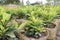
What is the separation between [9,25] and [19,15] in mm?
1811

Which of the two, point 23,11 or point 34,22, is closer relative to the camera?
point 34,22

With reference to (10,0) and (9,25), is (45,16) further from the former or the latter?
(10,0)

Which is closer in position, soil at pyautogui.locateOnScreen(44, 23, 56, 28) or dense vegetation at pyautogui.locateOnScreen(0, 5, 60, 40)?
dense vegetation at pyautogui.locateOnScreen(0, 5, 60, 40)

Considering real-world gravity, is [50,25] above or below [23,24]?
below

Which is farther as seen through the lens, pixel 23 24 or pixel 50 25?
pixel 50 25

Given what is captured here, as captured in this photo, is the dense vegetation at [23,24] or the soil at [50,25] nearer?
the dense vegetation at [23,24]

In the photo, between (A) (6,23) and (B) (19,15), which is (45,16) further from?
(A) (6,23)

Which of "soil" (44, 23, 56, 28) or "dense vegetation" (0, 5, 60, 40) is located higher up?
"dense vegetation" (0, 5, 60, 40)

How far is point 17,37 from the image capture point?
10.8 feet

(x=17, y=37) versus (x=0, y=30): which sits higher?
(x=0, y=30)

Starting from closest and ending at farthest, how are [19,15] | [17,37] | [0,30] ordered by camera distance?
[0,30] < [17,37] < [19,15]

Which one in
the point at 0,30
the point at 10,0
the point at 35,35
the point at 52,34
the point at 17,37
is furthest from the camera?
the point at 10,0

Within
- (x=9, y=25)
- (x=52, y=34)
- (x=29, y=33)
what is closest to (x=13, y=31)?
(x=9, y=25)

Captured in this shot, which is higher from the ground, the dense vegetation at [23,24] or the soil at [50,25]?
the dense vegetation at [23,24]
